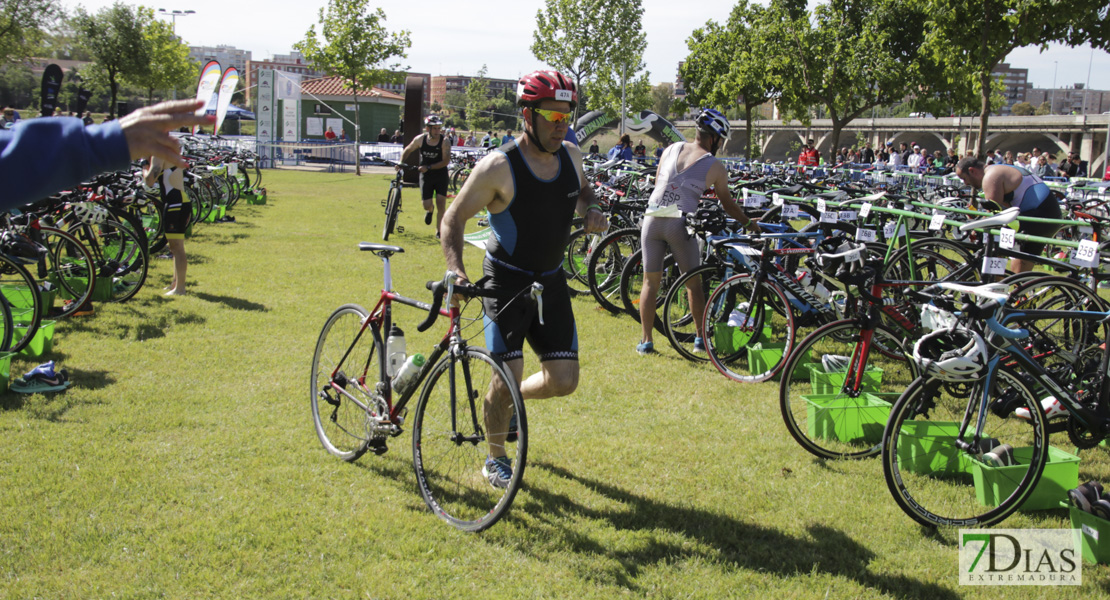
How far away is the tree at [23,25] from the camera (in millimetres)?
31688

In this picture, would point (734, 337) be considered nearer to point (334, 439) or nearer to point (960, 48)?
point (334, 439)

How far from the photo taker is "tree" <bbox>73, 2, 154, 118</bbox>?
3497cm

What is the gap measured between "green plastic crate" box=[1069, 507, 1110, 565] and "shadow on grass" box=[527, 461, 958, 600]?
0.76 meters

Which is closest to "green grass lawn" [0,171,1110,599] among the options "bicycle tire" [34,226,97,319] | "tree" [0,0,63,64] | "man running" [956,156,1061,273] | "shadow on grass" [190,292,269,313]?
"bicycle tire" [34,226,97,319]

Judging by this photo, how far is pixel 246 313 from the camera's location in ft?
25.3

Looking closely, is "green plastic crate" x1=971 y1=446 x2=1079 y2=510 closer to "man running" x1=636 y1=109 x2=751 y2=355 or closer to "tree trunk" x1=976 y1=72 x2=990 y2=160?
"man running" x1=636 y1=109 x2=751 y2=355

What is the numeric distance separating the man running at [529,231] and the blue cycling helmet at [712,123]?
8.35ft

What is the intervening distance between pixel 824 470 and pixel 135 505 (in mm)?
3582

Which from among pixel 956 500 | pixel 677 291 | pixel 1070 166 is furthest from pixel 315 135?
pixel 956 500

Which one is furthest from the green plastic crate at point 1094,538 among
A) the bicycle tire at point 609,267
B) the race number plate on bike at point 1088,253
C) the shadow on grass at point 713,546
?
the bicycle tire at point 609,267

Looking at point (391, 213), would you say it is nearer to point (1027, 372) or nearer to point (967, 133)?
point (1027, 372)

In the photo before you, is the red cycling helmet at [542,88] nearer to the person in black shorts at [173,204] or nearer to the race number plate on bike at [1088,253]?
the race number plate on bike at [1088,253]

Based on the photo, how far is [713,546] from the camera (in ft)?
11.9

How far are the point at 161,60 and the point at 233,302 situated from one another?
36443 millimetres
